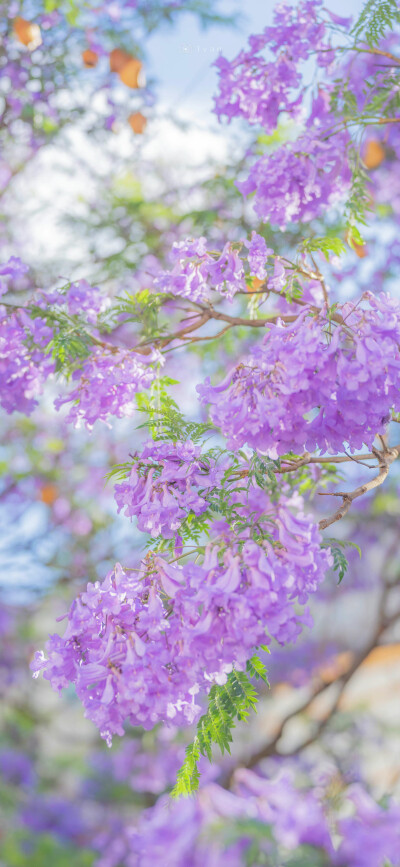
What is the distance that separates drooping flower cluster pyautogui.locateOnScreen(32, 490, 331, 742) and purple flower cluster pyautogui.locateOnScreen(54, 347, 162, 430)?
0.54 meters

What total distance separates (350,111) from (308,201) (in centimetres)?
29

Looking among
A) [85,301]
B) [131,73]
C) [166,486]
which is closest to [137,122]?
[131,73]

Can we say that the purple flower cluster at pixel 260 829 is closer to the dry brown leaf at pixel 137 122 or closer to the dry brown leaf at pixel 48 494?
the dry brown leaf at pixel 137 122

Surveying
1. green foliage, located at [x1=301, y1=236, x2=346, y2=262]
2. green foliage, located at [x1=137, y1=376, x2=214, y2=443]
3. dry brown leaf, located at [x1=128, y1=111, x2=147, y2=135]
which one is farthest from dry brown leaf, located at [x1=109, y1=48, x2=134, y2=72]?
green foliage, located at [x1=137, y1=376, x2=214, y2=443]

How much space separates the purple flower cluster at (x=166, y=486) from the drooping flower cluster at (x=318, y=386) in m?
0.11

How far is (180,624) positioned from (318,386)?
44 cm

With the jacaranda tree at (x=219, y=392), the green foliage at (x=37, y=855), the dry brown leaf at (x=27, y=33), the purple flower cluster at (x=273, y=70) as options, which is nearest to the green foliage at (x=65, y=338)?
the jacaranda tree at (x=219, y=392)

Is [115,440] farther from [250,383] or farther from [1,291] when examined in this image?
[250,383]

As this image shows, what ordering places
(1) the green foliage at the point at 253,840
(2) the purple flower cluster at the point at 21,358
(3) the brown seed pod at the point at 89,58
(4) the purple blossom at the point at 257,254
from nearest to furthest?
(1) the green foliage at the point at 253,840 < (4) the purple blossom at the point at 257,254 < (2) the purple flower cluster at the point at 21,358 < (3) the brown seed pod at the point at 89,58

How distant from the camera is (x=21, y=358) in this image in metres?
1.85

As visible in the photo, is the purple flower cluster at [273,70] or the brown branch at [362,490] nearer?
the brown branch at [362,490]

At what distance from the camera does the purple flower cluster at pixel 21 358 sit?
1.80 metres

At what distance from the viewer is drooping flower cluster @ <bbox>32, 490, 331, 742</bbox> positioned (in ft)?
→ 3.49

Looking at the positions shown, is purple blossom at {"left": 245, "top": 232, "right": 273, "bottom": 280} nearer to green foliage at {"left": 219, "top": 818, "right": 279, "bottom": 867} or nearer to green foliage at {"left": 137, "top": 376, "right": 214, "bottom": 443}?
green foliage at {"left": 137, "top": 376, "right": 214, "bottom": 443}
